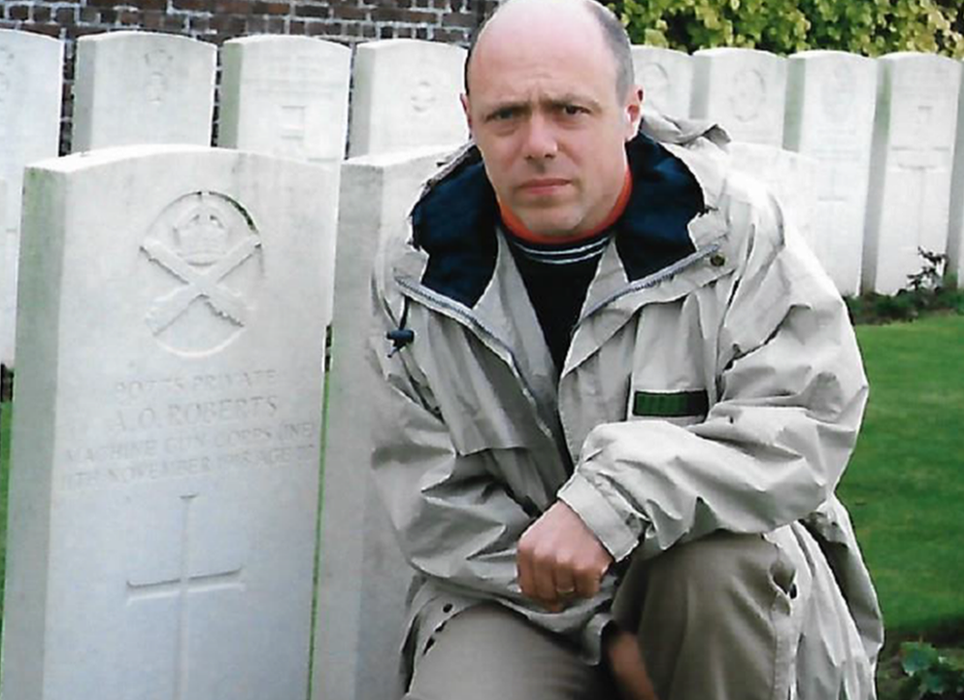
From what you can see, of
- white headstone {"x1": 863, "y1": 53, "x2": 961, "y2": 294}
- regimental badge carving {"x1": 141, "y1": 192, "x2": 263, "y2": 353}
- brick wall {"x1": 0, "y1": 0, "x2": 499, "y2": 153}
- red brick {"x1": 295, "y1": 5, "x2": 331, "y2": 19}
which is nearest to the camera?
regimental badge carving {"x1": 141, "y1": 192, "x2": 263, "y2": 353}

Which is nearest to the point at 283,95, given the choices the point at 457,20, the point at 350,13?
the point at 350,13

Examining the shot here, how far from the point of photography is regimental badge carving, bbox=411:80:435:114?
7.59m

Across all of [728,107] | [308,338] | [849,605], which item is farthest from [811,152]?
[849,605]

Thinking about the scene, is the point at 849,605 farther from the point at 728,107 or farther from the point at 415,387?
the point at 728,107

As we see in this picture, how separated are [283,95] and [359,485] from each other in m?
3.73

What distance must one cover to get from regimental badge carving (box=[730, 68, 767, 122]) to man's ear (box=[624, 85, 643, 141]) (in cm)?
569

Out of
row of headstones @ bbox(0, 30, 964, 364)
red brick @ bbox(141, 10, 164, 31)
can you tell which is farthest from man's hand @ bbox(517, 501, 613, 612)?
red brick @ bbox(141, 10, 164, 31)

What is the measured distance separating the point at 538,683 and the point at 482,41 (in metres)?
0.98

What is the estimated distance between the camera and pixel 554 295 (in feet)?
10.5

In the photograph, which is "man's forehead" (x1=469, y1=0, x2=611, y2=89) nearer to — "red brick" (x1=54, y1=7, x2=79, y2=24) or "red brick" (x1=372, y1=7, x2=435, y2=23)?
"red brick" (x1=54, y1=7, x2=79, y2=24)

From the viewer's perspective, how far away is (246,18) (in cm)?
1076

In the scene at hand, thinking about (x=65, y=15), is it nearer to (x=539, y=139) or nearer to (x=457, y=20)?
(x=457, y=20)

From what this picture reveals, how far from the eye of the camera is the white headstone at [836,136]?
30.0ft

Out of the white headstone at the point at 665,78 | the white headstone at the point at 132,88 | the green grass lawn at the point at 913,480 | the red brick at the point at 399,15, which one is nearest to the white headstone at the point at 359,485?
the green grass lawn at the point at 913,480
